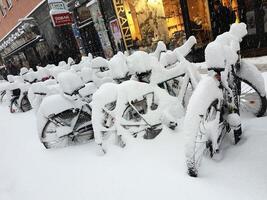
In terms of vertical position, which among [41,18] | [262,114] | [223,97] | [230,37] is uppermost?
[41,18]

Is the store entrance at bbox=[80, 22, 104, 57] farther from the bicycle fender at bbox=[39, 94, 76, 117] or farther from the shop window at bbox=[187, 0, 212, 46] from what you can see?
the bicycle fender at bbox=[39, 94, 76, 117]

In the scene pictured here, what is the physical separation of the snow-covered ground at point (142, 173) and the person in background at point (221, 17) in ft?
22.0

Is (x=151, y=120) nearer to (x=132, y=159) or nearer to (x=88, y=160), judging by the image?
(x=132, y=159)

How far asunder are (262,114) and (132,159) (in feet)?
6.07

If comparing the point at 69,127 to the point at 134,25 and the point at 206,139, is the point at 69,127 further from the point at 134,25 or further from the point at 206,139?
the point at 134,25

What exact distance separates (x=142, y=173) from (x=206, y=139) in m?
0.89

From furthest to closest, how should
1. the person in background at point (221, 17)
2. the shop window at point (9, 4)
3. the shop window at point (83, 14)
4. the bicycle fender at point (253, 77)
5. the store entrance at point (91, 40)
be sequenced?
the shop window at point (9, 4) → the store entrance at point (91, 40) → the shop window at point (83, 14) → the person in background at point (221, 17) → the bicycle fender at point (253, 77)

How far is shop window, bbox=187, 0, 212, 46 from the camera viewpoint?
11.5 metres

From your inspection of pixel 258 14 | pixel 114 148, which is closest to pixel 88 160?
pixel 114 148

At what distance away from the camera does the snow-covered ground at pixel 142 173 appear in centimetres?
273

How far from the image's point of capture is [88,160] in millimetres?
4250

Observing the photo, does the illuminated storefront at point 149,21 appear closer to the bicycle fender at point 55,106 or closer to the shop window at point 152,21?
the shop window at point 152,21

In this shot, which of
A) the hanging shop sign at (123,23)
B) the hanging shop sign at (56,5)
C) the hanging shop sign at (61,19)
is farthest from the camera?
the hanging shop sign at (61,19)

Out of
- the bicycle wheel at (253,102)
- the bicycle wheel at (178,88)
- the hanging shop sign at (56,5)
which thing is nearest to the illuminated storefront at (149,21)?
the hanging shop sign at (56,5)
